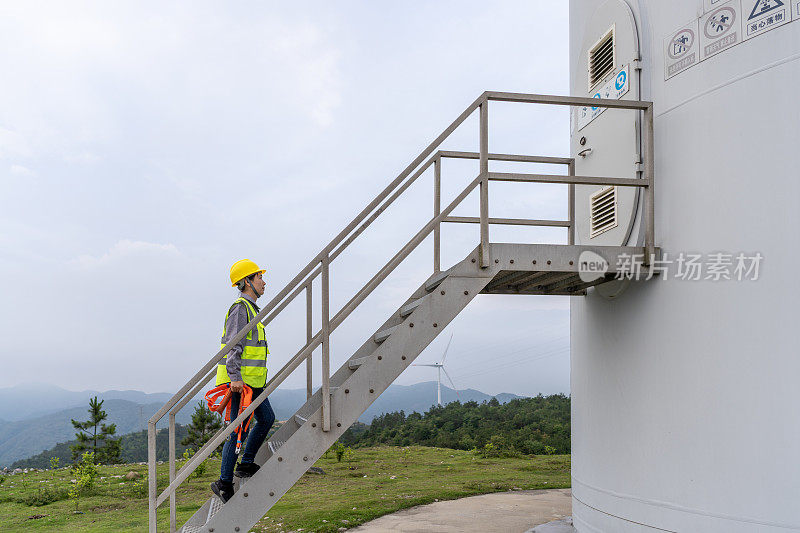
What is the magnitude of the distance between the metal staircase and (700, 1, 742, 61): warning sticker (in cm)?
63

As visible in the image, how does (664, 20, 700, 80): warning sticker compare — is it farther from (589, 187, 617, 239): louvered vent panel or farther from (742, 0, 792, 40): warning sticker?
(589, 187, 617, 239): louvered vent panel

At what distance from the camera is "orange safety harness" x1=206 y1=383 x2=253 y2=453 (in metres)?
5.13

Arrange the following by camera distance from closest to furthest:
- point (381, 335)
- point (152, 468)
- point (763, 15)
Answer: point (763, 15) → point (152, 468) → point (381, 335)

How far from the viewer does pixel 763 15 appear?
466 cm

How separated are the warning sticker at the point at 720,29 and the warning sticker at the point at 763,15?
0.18 feet

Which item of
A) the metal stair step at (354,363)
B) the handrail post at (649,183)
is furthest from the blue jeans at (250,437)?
the handrail post at (649,183)

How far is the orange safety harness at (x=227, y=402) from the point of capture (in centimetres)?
513

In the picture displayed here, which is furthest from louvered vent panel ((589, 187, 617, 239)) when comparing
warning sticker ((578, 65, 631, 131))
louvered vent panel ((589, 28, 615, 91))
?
louvered vent panel ((589, 28, 615, 91))

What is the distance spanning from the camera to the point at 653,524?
5.33m

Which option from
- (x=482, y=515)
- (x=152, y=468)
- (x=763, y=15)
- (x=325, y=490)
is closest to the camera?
(x=763, y=15)

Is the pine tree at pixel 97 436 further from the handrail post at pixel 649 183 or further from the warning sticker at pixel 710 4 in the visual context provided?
the warning sticker at pixel 710 4

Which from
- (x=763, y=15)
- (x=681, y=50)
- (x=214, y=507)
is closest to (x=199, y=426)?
(x=214, y=507)

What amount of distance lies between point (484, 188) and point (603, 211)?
62.9 inches

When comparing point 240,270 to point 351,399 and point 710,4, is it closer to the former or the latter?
point 351,399
